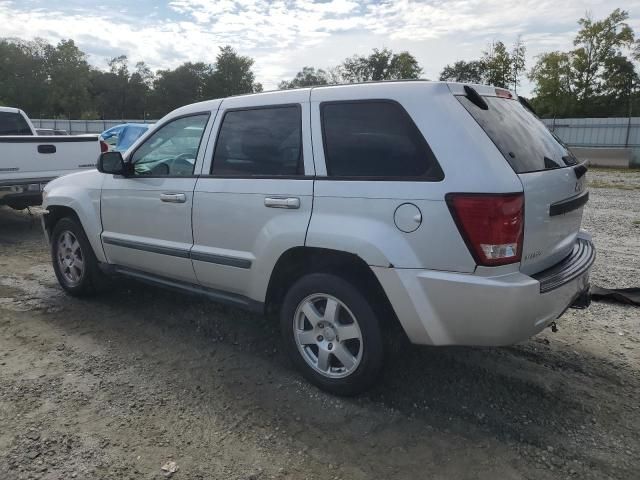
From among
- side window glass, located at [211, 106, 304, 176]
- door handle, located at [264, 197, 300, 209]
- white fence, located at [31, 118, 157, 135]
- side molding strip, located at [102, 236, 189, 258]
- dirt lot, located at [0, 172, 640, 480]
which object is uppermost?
white fence, located at [31, 118, 157, 135]

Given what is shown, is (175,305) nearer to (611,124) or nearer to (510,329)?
(510,329)

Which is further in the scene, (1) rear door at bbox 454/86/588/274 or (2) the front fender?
(2) the front fender

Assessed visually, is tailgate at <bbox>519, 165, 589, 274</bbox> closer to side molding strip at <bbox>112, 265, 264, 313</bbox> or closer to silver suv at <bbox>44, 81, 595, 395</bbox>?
silver suv at <bbox>44, 81, 595, 395</bbox>

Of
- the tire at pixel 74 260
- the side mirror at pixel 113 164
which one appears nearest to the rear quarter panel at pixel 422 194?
the side mirror at pixel 113 164

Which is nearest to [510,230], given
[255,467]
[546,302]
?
[546,302]

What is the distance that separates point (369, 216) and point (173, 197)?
1.72m

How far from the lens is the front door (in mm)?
3965

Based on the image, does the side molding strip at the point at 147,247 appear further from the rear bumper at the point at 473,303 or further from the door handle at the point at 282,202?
the rear bumper at the point at 473,303

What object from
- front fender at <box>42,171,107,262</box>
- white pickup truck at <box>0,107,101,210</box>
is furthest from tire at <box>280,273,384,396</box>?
white pickup truck at <box>0,107,101,210</box>

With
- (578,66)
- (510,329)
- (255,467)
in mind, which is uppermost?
(578,66)

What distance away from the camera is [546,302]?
2.81 metres

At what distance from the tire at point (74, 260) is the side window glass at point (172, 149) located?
3.58ft

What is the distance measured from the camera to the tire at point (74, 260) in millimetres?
4938

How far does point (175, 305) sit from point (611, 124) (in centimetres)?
2587
